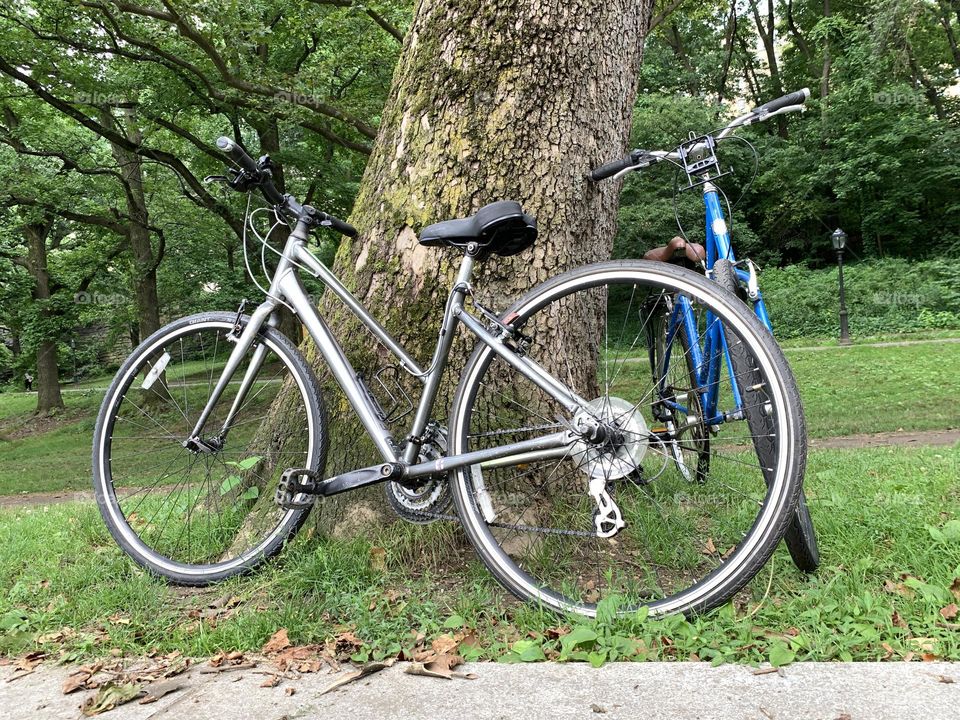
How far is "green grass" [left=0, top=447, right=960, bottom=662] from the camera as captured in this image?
180cm

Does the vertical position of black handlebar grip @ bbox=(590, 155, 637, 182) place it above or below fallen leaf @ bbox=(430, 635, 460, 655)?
above

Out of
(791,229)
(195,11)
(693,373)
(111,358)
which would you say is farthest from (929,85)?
(111,358)

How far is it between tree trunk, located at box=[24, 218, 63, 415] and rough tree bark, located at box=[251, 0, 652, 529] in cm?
1907

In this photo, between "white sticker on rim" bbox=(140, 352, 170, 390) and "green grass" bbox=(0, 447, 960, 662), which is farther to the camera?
"white sticker on rim" bbox=(140, 352, 170, 390)

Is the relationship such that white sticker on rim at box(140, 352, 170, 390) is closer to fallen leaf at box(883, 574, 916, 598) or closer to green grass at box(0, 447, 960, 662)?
green grass at box(0, 447, 960, 662)

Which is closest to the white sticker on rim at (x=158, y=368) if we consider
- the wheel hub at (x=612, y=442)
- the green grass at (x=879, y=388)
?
the wheel hub at (x=612, y=442)

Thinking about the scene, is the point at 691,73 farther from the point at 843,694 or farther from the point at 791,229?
the point at 843,694

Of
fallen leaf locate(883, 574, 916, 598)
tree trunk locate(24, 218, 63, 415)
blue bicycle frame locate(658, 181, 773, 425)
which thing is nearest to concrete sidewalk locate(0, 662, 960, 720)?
fallen leaf locate(883, 574, 916, 598)

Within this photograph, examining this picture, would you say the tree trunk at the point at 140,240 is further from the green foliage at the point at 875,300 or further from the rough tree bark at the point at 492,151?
the green foliage at the point at 875,300

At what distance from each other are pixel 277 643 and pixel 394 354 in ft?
3.46

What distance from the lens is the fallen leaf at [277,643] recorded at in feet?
6.56

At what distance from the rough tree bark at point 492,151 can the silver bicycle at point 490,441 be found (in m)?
0.18

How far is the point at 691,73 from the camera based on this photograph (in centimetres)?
2695

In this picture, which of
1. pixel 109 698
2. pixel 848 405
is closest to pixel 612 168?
pixel 109 698
